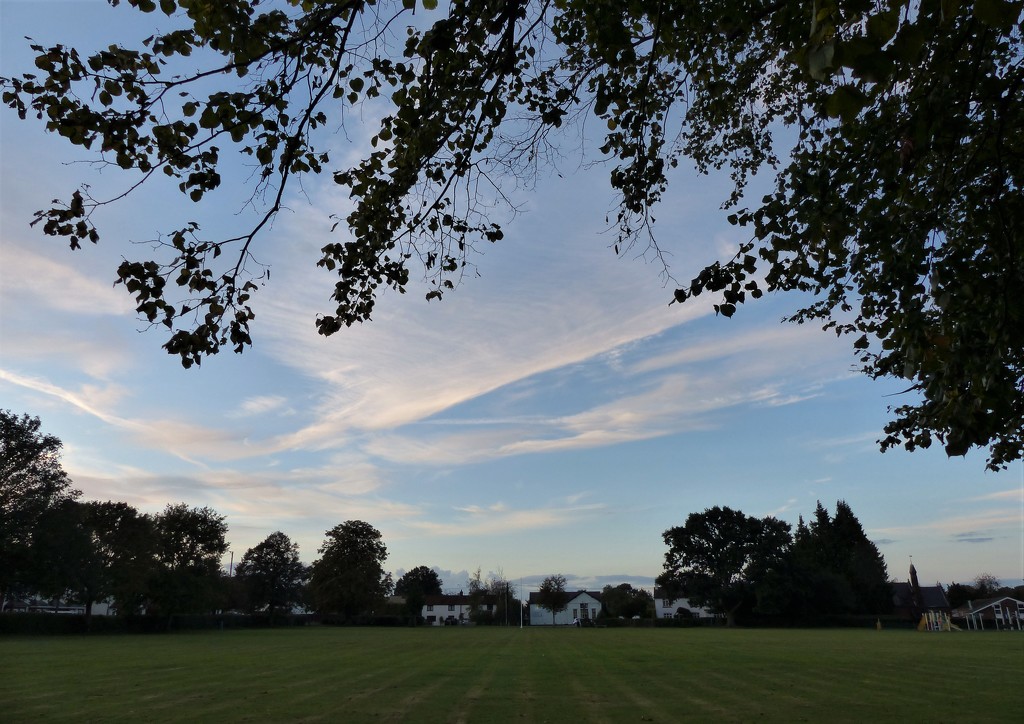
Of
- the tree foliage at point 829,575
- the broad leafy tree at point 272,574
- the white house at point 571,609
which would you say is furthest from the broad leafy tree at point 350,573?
the tree foliage at point 829,575

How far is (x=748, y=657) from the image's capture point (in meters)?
24.4

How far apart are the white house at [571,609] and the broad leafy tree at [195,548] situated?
5825cm

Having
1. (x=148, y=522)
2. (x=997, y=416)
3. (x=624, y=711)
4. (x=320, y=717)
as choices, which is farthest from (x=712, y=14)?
(x=148, y=522)

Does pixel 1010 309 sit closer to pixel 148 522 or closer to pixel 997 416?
pixel 997 416

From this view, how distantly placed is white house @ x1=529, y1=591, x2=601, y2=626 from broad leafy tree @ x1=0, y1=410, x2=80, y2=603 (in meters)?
81.7

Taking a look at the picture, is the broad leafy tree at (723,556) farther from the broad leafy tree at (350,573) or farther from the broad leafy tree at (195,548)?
the broad leafy tree at (195,548)

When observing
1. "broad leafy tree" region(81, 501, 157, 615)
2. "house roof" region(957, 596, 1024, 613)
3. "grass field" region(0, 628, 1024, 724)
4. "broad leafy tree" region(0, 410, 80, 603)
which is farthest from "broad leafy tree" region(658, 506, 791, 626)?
"broad leafy tree" region(0, 410, 80, 603)

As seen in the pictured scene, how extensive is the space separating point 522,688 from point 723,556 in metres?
62.5

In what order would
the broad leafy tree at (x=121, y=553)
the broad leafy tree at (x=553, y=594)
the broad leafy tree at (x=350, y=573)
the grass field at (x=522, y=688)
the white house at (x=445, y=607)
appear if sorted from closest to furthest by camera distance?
the grass field at (x=522, y=688)
the broad leafy tree at (x=121, y=553)
the broad leafy tree at (x=350, y=573)
the broad leafy tree at (x=553, y=594)
the white house at (x=445, y=607)

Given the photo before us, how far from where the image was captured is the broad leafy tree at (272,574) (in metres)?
92.6

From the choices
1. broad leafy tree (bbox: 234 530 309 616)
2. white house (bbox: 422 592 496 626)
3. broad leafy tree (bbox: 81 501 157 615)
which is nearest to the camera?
broad leafy tree (bbox: 81 501 157 615)

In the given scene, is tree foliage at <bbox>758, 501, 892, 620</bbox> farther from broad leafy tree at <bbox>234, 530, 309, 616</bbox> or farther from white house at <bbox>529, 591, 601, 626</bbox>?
broad leafy tree at <bbox>234, 530, 309, 616</bbox>

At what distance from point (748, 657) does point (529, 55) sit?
2439 cm

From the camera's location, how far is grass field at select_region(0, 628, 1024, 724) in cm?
1156
